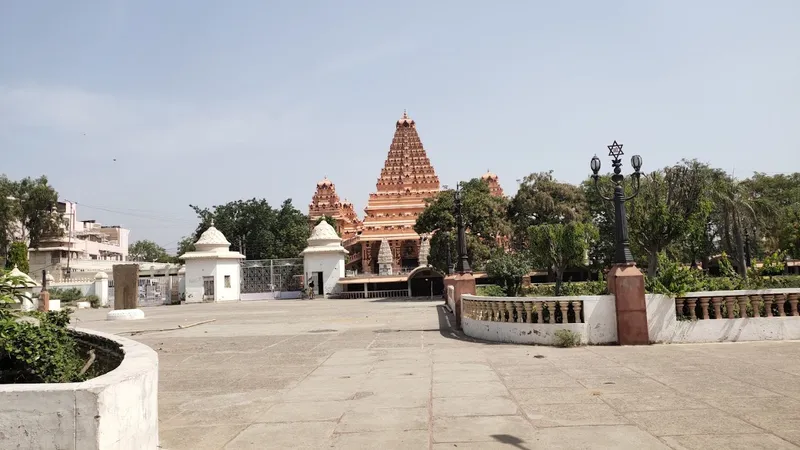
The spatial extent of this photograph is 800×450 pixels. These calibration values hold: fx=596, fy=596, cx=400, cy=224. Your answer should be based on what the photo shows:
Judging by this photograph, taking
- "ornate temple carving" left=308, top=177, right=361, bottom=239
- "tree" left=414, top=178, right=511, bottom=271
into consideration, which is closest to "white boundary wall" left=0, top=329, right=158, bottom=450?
"tree" left=414, top=178, right=511, bottom=271

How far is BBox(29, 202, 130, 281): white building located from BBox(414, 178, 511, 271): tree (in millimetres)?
28202

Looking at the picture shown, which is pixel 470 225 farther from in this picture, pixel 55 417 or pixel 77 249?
pixel 77 249

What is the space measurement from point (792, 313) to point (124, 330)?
58.7 ft

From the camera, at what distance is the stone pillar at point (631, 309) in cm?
1091

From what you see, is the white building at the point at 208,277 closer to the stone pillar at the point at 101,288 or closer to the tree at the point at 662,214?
the stone pillar at the point at 101,288

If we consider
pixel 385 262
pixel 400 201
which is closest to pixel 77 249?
pixel 400 201

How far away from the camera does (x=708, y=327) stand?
35.6ft

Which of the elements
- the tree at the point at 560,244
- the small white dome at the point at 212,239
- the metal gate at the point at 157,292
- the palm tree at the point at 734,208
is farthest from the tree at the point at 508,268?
the metal gate at the point at 157,292

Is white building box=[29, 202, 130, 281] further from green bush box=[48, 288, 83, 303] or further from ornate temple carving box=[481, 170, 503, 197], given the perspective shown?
ornate temple carving box=[481, 170, 503, 197]

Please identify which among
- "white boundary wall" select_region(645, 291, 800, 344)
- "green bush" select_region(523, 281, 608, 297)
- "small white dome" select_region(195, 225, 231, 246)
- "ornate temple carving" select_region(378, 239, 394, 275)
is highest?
"small white dome" select_region(195, 225, 231, 246)

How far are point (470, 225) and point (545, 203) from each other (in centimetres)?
683

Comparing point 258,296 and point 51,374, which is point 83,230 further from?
point 51,374

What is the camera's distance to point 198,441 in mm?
5363

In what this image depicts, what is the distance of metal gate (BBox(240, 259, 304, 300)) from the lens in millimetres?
46344
